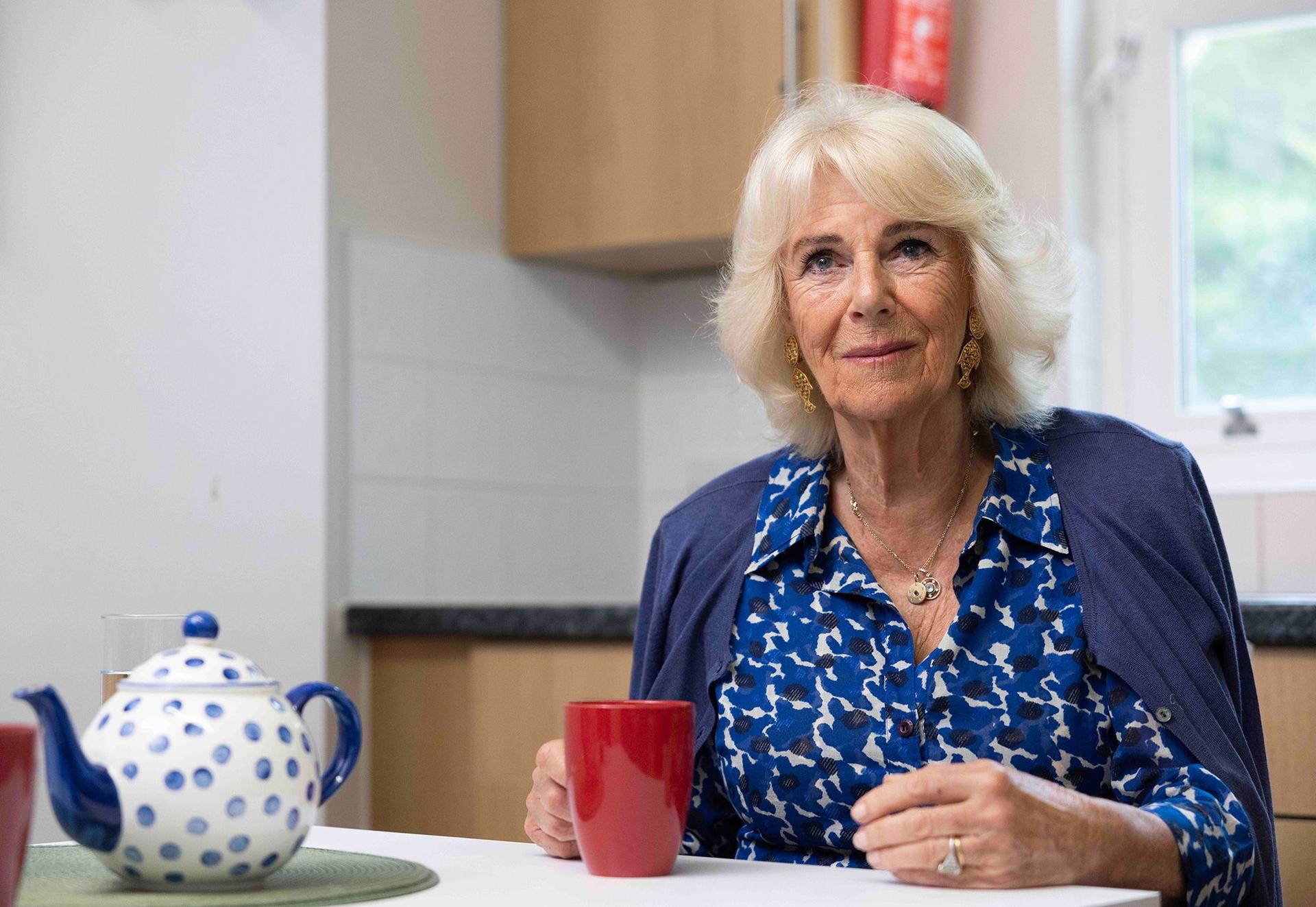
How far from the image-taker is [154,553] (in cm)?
213

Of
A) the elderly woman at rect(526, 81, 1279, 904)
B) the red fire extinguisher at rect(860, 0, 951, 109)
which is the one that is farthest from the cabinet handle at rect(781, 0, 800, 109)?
the elderly woman at rect(526, 81, 1279, 904)

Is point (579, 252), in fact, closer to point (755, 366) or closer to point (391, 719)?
point (391, 719)

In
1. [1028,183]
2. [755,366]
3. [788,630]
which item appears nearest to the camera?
[788,630]

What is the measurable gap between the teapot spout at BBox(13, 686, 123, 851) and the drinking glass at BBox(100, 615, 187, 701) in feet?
0.94

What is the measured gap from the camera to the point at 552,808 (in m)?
1.10

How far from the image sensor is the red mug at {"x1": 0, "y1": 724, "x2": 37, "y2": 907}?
0.74m

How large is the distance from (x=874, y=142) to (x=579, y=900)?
0.78 meters

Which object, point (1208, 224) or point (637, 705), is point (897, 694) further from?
point (1208, 224)

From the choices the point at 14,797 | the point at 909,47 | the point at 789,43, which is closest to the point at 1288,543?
the point at 909,47

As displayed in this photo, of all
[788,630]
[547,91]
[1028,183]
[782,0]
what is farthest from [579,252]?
[788,630]

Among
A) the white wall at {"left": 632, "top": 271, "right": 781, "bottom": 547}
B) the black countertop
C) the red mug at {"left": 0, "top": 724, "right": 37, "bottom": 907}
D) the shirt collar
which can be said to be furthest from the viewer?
the white wall at {"left": 632, "top": 271, "right": 781, "bottom": 547}

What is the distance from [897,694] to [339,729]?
56cm

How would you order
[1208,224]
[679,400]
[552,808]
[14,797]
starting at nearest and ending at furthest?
[14,797] < [552,808] < [1208,224] < [679,400]

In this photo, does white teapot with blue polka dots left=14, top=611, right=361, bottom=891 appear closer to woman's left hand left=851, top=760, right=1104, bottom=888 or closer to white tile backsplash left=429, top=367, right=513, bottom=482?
woman's left hand left=851, top=760, right=1104, bottom=888
